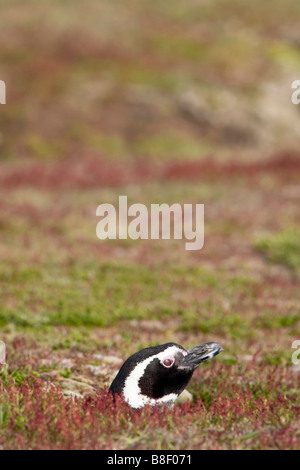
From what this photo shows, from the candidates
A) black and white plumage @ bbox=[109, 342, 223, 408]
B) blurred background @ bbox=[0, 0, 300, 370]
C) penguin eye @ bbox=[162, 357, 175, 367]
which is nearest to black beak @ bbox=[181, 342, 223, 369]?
black and white plumage @ bbox=[109, 342, 223, 408]

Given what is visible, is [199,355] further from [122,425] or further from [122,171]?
[122,171]

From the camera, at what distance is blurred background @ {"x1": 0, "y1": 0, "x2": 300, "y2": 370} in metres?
12.4

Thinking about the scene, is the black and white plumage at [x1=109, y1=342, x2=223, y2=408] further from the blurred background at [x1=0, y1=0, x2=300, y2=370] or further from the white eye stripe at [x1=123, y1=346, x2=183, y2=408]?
the blurred background at [x1=0, y1=0, x2=300, y2=370]

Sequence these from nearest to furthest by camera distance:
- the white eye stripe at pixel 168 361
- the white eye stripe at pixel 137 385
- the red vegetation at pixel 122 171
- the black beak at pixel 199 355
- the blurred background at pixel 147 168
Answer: the white eye stripe at pixel 137 385 → the white eye stripe at pixel 168 361 → the black beak at pixel 199 355 → the blurred background at pixel 147 168 → the red vegetation at pixel 122 171

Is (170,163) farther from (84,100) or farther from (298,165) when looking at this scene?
(84,100)

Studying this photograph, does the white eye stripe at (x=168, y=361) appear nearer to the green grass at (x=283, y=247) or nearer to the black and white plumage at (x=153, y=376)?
the black and white plumage at (x=153, y=376)

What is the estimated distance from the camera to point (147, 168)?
2814cm

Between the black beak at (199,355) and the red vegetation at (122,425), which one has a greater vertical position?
the black beak at (199,355)

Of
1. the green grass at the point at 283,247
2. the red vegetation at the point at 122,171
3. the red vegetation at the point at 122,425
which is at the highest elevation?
the red vegetation at the point at 122,171

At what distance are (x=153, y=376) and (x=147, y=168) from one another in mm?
22623

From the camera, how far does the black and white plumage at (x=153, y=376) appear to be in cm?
584

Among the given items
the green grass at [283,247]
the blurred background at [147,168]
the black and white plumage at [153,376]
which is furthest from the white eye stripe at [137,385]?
the green grass at [283,247]

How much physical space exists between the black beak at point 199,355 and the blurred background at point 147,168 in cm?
341
